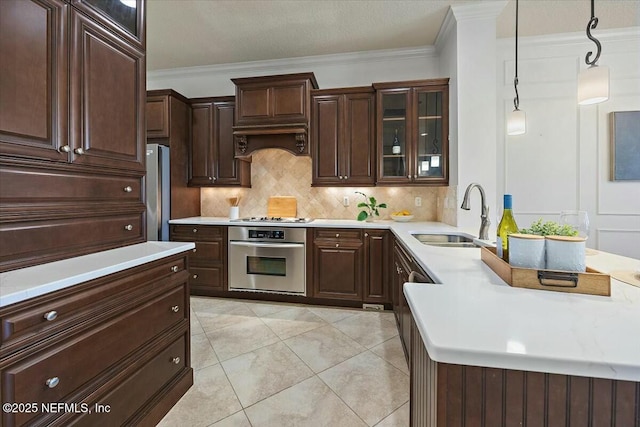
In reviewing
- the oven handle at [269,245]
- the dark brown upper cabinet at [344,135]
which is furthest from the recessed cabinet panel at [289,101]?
the oven handle at [269,245]

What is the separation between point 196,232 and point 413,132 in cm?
269

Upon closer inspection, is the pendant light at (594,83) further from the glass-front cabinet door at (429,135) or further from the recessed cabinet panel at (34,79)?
the recessed cabinet panel at (34,79)

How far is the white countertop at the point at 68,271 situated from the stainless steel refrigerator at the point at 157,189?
5.90ft

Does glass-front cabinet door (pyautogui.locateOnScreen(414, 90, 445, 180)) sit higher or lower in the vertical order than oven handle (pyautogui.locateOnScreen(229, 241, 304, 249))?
higher

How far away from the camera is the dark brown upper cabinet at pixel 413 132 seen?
10.1ft

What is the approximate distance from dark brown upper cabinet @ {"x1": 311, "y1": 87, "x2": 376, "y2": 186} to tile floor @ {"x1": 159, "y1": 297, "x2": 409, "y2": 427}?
1526mm

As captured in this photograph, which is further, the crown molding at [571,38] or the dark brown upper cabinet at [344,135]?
the dark brown upper cabinet at [344,135]

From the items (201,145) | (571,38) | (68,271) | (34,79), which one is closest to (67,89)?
(34,79)

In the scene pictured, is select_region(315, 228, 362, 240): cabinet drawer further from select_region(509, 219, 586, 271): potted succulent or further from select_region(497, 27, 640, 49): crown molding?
select_region(497, 27, 640, 49): crown molding

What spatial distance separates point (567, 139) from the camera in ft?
10.7

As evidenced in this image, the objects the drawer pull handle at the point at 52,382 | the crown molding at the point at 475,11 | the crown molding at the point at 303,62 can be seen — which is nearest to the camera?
the drawer pull handle at the point at 52,382

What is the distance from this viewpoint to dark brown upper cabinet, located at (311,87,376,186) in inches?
130

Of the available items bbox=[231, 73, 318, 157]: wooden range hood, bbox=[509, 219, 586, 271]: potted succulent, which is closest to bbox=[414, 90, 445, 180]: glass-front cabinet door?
bbox=[231, 73, 318, 157]: wooden range hood

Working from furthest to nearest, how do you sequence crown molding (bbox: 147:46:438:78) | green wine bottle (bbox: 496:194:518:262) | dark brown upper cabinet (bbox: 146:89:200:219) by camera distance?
crown molding (bbox: 147:46:438:78) → dark brown upper cabinet (bbox: 146:89:200:219) → green wine bottle (bbox: 496:194:518:262)
